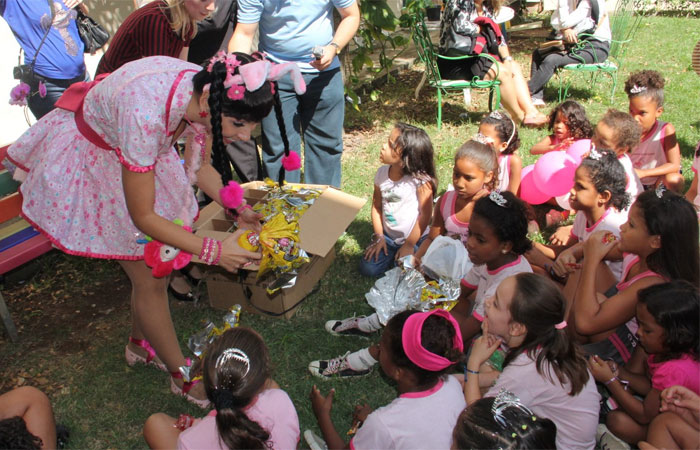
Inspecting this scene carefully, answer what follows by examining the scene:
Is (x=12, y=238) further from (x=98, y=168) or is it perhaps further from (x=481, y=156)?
(x=481, y=156)

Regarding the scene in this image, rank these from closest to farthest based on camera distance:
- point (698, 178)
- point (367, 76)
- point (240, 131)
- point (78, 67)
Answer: point (240, 131)
point (698, 178)
point (78, 67)
point (367, 76)

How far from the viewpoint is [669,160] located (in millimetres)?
3990

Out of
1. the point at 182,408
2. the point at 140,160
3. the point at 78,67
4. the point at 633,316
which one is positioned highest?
the point at 140,160

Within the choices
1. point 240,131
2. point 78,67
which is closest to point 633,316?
point 240,131

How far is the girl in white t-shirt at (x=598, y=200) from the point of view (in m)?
2.92

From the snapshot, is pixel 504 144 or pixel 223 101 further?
pixel 504 144

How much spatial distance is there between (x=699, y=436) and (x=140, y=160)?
2.22m

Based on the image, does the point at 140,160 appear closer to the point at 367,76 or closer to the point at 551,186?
the point at 551,186

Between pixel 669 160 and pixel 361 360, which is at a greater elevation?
pixel 669 160

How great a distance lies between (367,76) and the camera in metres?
7.20

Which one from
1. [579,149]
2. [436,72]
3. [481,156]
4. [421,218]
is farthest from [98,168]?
[436,72]

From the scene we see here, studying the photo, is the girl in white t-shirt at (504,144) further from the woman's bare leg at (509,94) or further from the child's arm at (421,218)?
the woman's bare leg at (509,94)

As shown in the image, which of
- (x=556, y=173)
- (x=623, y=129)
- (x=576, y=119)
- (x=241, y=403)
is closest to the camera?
(x=241, y=403)

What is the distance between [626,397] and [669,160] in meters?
2.49
